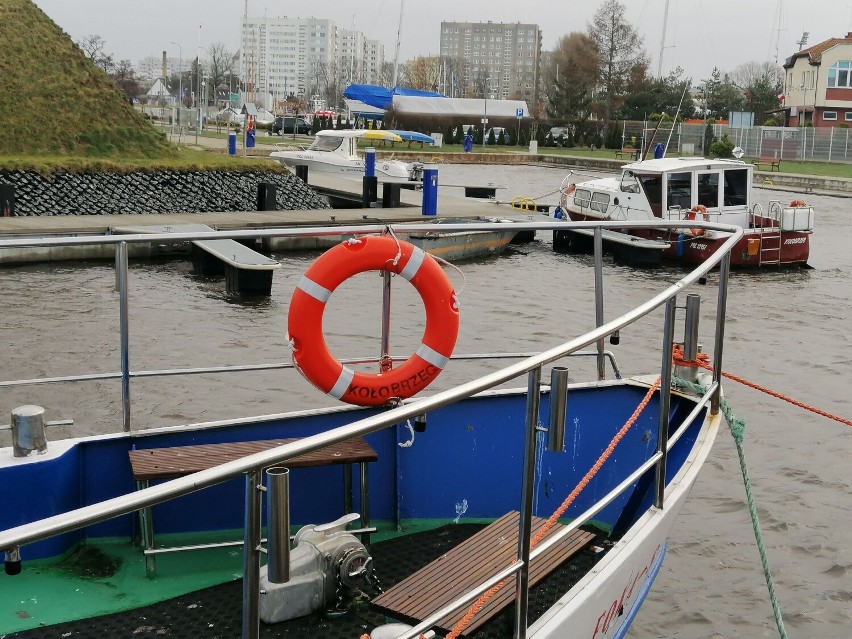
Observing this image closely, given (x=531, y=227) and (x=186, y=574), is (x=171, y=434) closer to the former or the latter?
(x=186, y=574)

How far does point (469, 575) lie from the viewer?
3822 millimetres

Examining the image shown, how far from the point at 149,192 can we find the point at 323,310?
750 inches

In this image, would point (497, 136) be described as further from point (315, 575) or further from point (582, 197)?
point (315, 575)

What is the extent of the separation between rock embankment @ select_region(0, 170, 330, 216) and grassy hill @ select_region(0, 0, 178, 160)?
2606 millimetres

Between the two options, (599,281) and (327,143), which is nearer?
(599,281)

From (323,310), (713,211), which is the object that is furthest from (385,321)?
(713,211)

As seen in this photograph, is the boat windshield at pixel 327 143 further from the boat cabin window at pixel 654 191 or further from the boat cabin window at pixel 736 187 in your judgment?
the boat cabin window at pixel 736 187

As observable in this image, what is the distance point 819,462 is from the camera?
9.02m

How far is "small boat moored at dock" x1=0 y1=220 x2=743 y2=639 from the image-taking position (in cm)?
365

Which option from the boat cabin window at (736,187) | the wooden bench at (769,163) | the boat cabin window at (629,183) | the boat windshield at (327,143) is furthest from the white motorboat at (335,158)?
the wooden bench at (769,163)

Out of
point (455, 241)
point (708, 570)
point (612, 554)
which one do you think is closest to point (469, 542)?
point (612, 554)

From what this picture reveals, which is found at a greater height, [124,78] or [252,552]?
[124,78]

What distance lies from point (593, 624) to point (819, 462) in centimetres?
620

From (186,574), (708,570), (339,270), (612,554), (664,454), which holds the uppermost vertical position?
(339,270)
